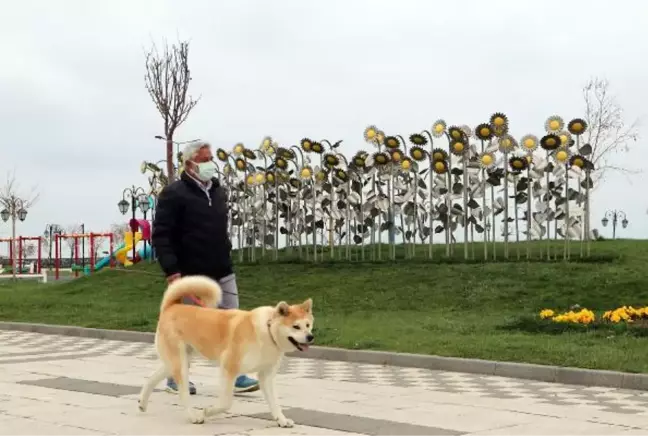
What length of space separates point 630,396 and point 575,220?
52.2 feet

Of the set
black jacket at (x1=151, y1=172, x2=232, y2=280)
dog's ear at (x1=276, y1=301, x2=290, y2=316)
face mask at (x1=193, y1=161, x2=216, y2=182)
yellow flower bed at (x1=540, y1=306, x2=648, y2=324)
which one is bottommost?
yellow flower bed at (x1=540, y1=306, x2=648, y2=324)

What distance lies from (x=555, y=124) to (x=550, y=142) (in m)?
0.51

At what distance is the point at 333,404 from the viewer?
831 cm

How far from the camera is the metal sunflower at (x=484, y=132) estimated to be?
81.8 feet

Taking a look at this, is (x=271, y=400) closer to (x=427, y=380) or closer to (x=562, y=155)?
(x=427, y=380)

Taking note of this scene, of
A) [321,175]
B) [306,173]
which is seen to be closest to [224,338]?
[321,175]

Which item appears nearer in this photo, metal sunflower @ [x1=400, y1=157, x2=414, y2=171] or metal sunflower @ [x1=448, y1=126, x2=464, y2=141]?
metal sunflower @ [x1=448, y1=126, x2=464, y2=141]

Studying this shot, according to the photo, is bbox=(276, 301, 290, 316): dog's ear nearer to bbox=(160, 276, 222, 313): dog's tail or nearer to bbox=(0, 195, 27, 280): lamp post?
bbox=(160, 276, 222, 313): dog's tail

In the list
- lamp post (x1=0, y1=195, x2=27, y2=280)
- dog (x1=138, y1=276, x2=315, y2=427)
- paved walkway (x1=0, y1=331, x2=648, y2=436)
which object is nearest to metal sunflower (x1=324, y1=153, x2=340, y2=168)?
paved walkway (x1=0, y1=331, x2=648, y2=436)

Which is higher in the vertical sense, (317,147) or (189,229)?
(317,147)

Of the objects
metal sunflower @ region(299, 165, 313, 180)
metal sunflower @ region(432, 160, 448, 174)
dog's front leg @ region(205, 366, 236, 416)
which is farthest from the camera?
metal sunflower @ region(299, 165, 313, 180)

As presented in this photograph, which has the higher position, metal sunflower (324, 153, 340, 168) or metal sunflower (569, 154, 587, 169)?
metal sunflower (324, 153, 340, 168)

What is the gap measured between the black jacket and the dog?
0.78m

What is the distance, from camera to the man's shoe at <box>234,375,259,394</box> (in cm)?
850
